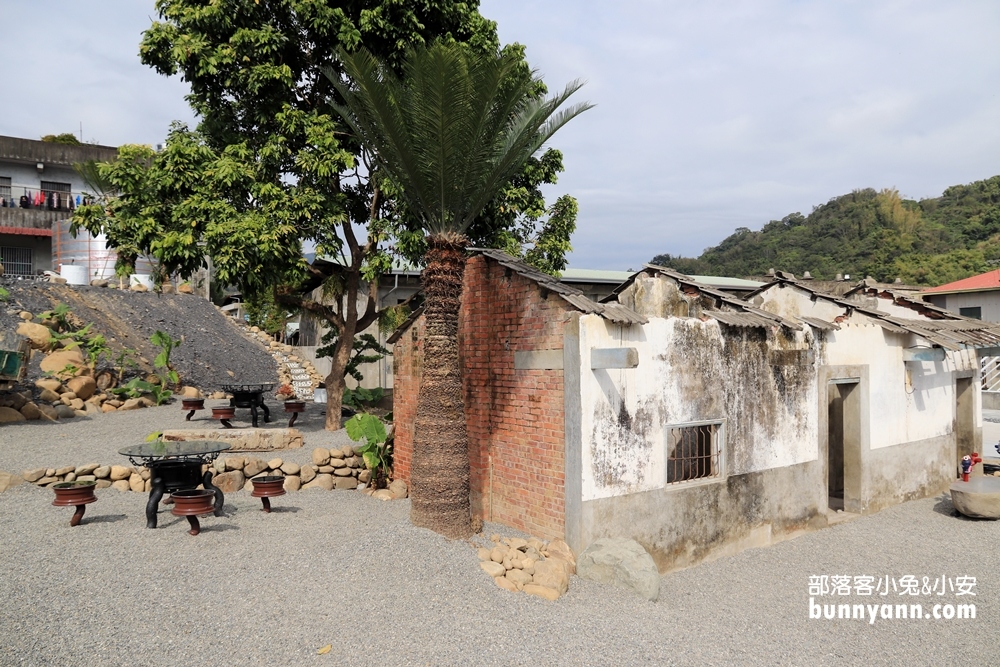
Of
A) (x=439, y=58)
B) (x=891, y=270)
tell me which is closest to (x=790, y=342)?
(x=439, y=58)

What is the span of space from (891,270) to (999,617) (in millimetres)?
41489

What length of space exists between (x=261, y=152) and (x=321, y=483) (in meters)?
6.46

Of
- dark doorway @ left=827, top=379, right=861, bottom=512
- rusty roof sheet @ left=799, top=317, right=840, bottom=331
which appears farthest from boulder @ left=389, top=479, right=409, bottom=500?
dark doorway @ left=827, top=379, right=861, bottom=512

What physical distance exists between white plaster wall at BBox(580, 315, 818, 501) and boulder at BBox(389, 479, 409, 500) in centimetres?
426

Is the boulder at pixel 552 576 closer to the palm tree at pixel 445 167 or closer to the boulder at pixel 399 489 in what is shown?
the palm tree at pixel 445 167

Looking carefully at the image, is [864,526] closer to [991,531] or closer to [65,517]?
[991,531]

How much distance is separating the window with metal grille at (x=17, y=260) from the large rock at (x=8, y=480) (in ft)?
81.9

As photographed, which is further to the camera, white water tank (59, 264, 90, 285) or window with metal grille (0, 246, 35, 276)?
window with metal grille (0, 246, 35, 276)

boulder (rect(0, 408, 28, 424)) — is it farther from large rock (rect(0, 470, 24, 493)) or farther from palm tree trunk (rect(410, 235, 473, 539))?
palm tree trunk (rect(410, 235, 473, 539))

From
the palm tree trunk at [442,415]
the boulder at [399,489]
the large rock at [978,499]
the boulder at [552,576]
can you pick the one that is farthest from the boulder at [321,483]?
the large rock at [978,499]

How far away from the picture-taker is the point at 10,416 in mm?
14719

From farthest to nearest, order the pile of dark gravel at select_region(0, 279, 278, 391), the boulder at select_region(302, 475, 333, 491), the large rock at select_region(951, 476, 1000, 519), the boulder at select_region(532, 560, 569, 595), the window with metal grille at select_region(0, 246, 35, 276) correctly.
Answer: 1. the window with metal grille at select_region(0, 246, 35, 276)
2. the pile of dark gravel at select_region(0, 279, 278, 391)
3. the boulder at select_region(302, 475, 333, 491)
4. the large rock at select_region(951, 476, 1000, 519)
5. the boulder at select_region(532, 560, 569, 595)

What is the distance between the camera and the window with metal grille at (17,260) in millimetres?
31156

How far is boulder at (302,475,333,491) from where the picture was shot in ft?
39.0
